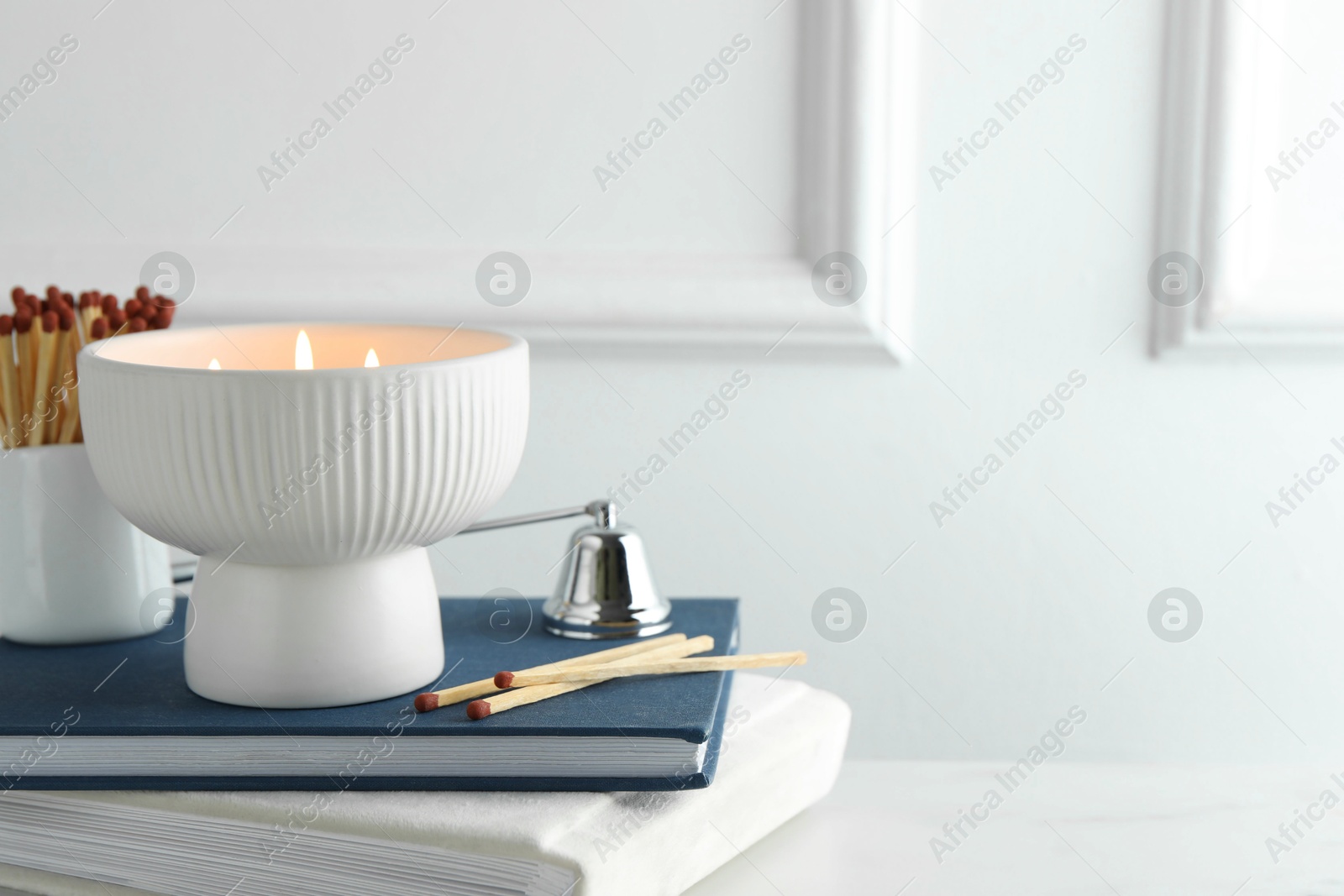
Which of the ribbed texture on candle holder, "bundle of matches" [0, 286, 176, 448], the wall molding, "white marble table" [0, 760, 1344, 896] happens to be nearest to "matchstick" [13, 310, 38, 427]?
"bundle of matches" [0, 286, 176, 448]

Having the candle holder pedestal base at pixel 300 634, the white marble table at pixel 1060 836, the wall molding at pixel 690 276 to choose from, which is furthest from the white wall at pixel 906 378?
the candle holder pedestal base at pixel 300 634

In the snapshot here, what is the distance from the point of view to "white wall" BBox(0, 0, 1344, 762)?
1.02 m

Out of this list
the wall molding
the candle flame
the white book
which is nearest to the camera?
the white book

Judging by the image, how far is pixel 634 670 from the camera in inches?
22.8

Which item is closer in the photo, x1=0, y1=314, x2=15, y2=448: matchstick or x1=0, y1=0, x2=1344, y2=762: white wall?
x1=0, y1=314, x2=15, y2=448: matchstick

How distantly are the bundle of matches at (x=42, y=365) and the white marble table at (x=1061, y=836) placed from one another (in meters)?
0.42

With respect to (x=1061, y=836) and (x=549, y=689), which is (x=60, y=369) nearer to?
(x=549, y=689)


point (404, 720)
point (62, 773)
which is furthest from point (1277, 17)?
point (62, 773)

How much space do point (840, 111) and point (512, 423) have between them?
1.88ft

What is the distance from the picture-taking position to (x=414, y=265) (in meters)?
1.04

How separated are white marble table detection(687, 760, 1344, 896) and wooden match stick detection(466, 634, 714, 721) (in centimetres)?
11

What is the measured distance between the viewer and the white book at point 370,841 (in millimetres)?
480

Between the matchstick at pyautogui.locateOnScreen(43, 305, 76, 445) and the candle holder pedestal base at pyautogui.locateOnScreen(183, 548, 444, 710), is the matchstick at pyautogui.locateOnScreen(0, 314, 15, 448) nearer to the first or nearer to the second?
the matchstick at pyautogui.locateOnScreen(43, 305, 76, 445)

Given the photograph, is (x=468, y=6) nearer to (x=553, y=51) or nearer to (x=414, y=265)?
(x=553, y=51)
